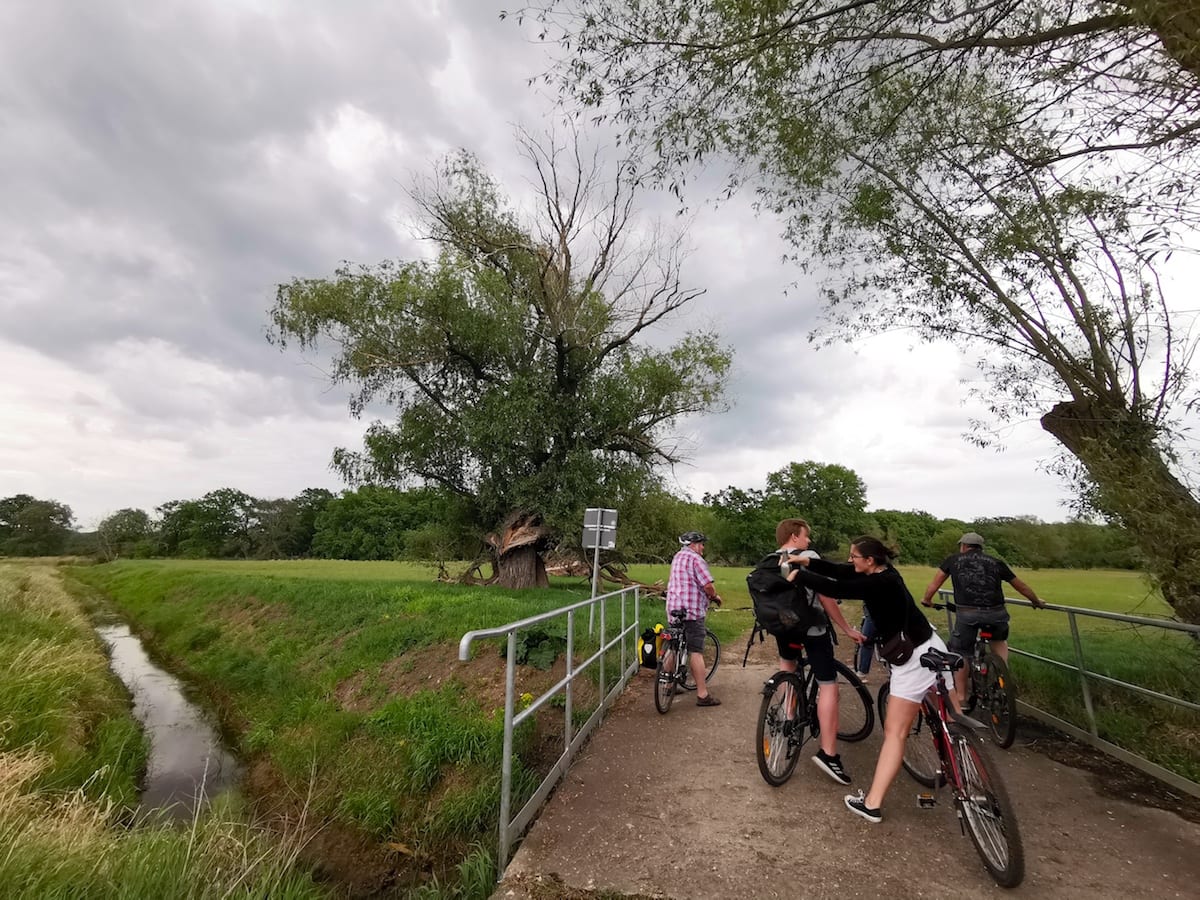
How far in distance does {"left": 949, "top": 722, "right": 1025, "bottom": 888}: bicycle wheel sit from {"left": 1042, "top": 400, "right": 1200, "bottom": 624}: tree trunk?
3.69 meters

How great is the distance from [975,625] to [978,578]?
47cm

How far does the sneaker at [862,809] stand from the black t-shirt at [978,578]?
9.01 ft

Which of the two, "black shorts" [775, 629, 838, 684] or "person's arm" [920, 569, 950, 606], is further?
"person's arm" [920, 569, 950, 606]

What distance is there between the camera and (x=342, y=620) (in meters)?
12.4

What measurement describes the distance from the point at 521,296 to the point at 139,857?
606 inches

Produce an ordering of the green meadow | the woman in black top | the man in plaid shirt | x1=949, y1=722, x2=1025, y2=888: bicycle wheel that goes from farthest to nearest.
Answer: the man in plaid shirt
the green meadow
the woman in black top
x1=949, y1=722, x2=1025, y2=888: bicycle wheel

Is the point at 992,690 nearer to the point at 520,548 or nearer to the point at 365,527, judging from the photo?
the point at 520,548

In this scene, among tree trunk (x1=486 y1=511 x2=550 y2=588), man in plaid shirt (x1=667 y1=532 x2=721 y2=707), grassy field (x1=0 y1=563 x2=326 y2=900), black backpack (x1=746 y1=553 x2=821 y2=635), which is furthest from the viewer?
tree trunk (x1=486 y1=511 x2=550 y2=588)

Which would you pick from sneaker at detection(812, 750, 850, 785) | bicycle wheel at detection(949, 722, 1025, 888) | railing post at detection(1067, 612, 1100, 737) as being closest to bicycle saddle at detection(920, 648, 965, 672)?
bicycle wheel at detection(949, 722, 1025, 888)

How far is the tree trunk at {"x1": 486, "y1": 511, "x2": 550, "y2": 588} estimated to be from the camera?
17359 millimetres

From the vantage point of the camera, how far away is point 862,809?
149 inches

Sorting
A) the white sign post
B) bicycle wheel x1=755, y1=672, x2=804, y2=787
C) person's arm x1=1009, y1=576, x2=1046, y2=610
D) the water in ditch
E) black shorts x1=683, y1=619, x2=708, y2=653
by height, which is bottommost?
the water in ditch

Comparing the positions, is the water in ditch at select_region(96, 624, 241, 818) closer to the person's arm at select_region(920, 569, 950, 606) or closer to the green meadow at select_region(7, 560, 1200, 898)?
the green meadow at select_region(7, 560, 1200, 898)

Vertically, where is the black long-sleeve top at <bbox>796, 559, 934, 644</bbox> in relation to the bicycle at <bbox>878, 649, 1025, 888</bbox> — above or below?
above
